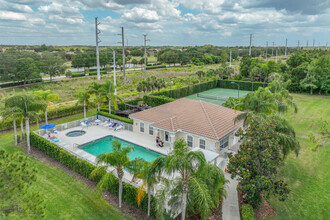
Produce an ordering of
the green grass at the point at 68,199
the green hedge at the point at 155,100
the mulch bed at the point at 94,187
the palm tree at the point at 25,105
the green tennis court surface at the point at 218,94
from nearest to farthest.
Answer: the green grass at the point at 68,199, the mulch bed at the point at 94,187, the palm tree at the point at 25,105, the green hedge at the point at 155,100, the green tennis court surface at the point at 218,94

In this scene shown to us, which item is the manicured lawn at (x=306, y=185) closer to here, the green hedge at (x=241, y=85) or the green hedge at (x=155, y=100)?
the green hedge at (x=155, y=100)

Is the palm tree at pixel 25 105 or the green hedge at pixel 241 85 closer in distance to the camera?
the palm tree at pixel 25 105

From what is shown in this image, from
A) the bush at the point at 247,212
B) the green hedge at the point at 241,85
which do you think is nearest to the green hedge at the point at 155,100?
the bush at the point at 247,212

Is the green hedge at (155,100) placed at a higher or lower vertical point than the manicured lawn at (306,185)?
higher

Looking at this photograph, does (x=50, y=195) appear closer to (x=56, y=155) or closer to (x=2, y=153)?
(x=56, y=155)

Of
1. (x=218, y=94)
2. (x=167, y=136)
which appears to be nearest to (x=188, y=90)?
(x=218, y=94)

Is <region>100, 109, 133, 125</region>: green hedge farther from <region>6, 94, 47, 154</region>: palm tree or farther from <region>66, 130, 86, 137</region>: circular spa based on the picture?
<region>6, 94, 47, 154</region>: palm tree
